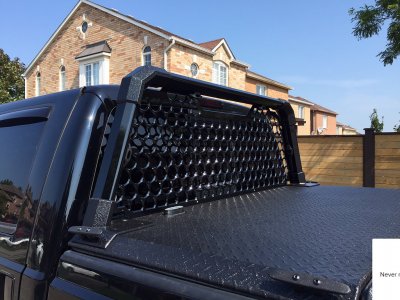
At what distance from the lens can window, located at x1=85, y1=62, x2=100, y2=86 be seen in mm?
20156

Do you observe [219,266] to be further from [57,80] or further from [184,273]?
[57,80]

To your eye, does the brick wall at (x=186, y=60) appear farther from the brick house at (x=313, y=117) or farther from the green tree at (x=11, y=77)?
the green tree at (x=11, y=77)

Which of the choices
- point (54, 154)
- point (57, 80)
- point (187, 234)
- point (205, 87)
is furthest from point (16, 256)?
point (57, 80)

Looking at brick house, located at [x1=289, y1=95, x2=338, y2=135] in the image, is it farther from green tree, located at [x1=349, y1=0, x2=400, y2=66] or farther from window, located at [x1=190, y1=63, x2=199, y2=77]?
green tree, located at [x1=349, y1=0, x2=400, y2=66]

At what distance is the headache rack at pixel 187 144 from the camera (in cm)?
158

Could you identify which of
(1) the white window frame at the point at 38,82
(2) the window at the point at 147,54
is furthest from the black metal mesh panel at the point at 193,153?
(1) the white window frame at the point at 38,82

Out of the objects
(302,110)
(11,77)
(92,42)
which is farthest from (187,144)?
(302,110)

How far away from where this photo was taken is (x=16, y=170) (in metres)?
1.90

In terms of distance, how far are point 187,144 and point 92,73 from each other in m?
19.6

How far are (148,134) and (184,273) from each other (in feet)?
2.91

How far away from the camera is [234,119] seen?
2494 mm

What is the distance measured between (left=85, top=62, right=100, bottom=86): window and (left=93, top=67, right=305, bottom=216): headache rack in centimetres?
1832

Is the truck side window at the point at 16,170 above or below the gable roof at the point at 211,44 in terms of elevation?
below

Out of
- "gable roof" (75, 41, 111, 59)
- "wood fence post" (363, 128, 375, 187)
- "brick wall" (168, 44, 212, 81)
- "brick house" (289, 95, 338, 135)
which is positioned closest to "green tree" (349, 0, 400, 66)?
"wood fence post" (363, 128, 375, 187)
